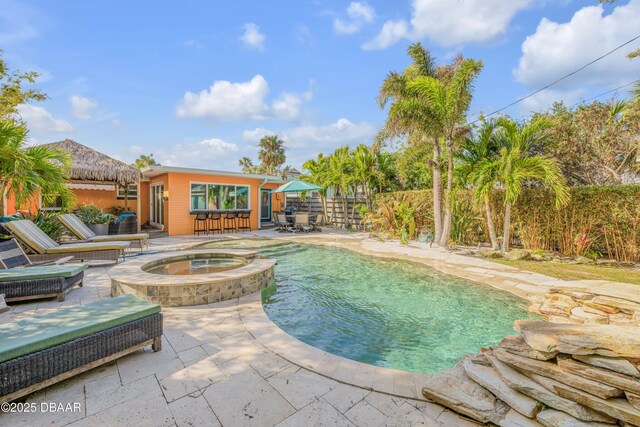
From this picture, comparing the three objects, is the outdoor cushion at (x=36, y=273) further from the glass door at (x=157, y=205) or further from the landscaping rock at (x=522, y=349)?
the glass door at (x=157, y=205)

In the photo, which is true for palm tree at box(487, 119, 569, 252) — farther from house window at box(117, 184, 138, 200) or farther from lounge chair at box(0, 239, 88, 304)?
house window at box(117, 184, 138, 200)

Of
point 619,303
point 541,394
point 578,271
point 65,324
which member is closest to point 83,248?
point 65,324

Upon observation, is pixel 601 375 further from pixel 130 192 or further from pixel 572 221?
pixel 130 192

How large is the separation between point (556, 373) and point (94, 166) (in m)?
14.3

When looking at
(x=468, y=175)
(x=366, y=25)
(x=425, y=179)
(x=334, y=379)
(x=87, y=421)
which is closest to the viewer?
(x=87, y=421)

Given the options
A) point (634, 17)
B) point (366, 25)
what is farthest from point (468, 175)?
point (366, 25)

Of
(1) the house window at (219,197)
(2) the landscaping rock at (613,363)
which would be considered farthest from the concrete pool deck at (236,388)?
(1) the house window at (219,197)

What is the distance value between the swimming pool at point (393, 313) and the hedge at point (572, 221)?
3904mm

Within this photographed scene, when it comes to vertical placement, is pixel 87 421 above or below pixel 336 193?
A: below

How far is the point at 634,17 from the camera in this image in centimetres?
688

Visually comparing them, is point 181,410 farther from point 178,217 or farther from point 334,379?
point 178,217

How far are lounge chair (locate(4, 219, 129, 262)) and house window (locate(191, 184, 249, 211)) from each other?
6.61 m

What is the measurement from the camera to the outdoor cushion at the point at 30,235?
5.55 m

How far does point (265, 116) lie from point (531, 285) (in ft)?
71.6
